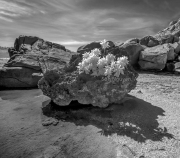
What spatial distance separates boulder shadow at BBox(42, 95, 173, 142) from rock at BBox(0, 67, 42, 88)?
20.0 feet

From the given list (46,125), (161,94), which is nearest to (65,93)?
(46,125)

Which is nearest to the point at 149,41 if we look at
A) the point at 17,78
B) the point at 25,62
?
the point at 25,62

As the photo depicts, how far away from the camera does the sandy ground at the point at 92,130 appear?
4210 mm

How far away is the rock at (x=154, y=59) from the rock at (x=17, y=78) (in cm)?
1371

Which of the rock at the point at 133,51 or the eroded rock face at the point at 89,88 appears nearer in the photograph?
the eroded rock face at the point at 89,88

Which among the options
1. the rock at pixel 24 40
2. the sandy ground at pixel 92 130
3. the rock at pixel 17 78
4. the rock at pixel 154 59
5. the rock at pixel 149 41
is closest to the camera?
the sandy ground at pixel 92 130

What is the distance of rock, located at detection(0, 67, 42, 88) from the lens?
1266 cm

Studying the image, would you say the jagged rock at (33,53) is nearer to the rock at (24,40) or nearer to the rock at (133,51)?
the rock at (24,40)

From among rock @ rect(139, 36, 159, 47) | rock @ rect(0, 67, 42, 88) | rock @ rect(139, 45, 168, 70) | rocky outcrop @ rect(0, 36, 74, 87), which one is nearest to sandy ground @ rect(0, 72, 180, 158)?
rock @ rect(0, 67, 42, 88)

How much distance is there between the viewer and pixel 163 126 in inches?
208

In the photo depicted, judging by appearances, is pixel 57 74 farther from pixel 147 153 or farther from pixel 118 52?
pixel 147 153

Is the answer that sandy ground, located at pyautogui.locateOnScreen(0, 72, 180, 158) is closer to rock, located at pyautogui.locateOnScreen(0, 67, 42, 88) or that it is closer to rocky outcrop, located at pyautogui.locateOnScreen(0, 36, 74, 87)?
rock, located at pyautogui.locateOnScreen(0, 67, 42, 88)

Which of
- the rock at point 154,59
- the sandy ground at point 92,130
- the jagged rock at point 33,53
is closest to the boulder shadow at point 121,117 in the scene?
the sandy ground at point 92,130

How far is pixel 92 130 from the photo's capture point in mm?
5305
